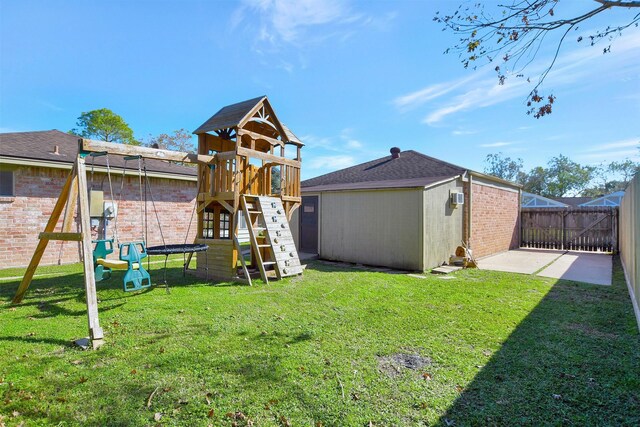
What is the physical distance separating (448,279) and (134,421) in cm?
699

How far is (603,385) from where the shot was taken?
284 centimetres

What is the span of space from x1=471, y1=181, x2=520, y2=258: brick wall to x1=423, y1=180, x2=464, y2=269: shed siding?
112 cm

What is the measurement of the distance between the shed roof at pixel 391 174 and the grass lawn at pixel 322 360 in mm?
4941

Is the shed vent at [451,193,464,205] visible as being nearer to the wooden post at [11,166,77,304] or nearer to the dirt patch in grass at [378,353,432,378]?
the dirt patch in grass at [378,353,432,378]

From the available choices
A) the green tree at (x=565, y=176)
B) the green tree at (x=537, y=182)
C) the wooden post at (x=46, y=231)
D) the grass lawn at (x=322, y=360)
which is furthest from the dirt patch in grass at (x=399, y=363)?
the green tree at (x=537, y=182)

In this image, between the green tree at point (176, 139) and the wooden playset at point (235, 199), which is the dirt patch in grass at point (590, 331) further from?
the green tree at point (176, 139)

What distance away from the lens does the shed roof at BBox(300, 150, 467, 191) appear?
407 inches

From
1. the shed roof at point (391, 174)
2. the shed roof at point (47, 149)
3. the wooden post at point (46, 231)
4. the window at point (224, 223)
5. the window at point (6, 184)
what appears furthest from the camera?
the shed roof at point (391, 174)

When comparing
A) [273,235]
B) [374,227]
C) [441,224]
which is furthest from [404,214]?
[273,235]

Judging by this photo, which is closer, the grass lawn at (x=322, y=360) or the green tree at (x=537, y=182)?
the grass lawn at (x=322, y=360)

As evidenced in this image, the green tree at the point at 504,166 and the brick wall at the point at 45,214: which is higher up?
the green tree at the point at 504,166

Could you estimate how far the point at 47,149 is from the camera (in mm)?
9820

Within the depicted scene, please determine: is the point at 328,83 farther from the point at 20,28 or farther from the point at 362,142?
the point at 20,28

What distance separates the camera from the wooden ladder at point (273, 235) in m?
7.48
